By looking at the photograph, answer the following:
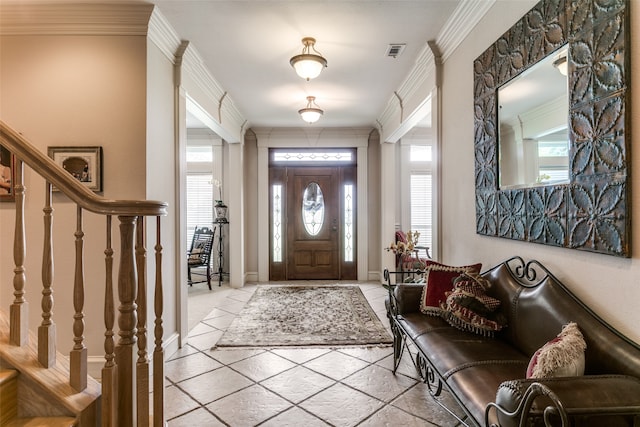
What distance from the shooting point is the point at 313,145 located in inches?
250

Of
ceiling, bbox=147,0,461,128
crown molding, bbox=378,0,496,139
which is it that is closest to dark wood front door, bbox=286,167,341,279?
ceiling, bbox=147,0,461,128

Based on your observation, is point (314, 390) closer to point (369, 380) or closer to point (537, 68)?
point (369, 380)

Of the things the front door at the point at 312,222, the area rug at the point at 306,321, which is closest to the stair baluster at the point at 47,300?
the area rug at the point at 306,321

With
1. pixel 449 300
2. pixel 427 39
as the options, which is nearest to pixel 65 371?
pixel 449 300

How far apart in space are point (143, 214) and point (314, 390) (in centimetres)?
171

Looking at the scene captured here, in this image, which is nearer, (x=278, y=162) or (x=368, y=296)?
(x=368, y=296)

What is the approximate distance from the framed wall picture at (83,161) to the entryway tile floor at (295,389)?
1.61 meters

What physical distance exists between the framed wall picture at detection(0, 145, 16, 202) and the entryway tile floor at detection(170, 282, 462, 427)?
1.82 meters

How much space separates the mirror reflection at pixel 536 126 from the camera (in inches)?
66.1

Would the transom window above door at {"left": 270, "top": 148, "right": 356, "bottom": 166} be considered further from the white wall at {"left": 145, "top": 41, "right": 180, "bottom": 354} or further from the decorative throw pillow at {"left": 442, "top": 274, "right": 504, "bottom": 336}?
the decorative throw pillow at {"left": 442, "top": 274, "right": 504, "bottom": 336}

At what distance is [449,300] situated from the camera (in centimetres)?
218

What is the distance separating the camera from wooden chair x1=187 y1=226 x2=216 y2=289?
5.64 metres

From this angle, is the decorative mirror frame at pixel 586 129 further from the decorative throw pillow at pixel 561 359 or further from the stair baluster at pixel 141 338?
→ the stair baluster at pixel 141 338

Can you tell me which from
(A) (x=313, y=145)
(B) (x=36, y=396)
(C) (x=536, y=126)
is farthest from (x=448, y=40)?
(A) (x=313, y=145)
